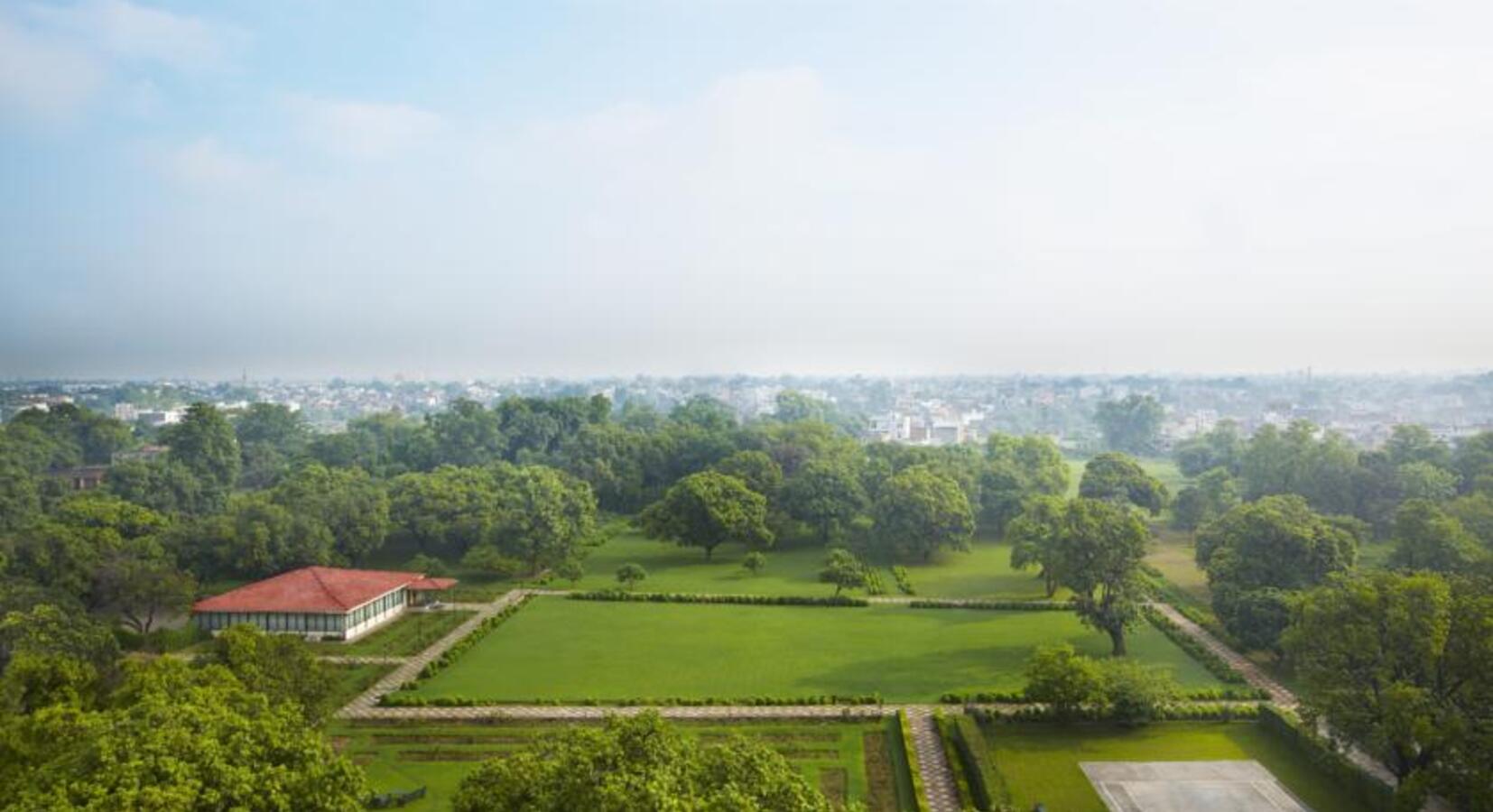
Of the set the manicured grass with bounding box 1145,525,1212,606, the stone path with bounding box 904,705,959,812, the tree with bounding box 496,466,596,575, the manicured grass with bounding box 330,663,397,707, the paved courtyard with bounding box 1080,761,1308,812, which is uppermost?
the tree with bounding box 496,466,596,575

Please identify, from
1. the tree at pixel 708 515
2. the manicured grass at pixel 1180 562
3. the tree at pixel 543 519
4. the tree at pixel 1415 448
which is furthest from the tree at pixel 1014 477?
the tree at pixel 543 519

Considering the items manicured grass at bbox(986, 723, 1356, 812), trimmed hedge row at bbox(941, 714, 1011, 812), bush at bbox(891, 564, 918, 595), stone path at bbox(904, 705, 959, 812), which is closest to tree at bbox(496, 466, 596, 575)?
bush at bbox(891, 564, 918, 595)

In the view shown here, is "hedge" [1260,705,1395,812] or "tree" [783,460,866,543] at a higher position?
"tree" [783,460,866,543]

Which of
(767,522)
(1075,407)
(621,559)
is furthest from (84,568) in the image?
(1075,407)

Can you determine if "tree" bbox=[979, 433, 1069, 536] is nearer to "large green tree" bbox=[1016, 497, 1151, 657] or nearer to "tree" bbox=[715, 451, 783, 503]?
"tree" bbox=[715, 451, 783, 503]

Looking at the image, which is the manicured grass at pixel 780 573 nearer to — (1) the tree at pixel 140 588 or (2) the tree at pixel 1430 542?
(2) the tree at pixel 1430 542

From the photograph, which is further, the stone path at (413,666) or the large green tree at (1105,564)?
the large green tree at (1105,564)

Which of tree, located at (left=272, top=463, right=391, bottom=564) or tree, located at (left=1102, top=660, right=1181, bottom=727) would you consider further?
tree, located at (left=272, top=463, right=391, bottom=564)
